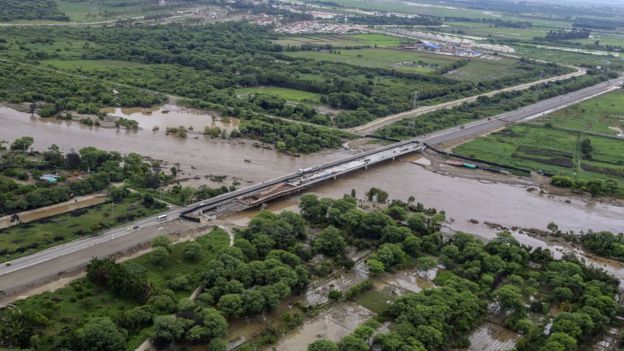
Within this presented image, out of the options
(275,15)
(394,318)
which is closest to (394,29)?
(275,15)

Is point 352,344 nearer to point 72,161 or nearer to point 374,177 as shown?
point 374,177

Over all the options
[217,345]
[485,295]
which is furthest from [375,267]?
[217,345]

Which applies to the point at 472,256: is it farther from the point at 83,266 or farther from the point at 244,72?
the point at 244,72

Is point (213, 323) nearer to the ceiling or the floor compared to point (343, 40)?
nearer to the floor

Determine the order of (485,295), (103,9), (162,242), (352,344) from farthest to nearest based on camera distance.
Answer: (103,9)
(162,242)
(485,295)
(352,344)

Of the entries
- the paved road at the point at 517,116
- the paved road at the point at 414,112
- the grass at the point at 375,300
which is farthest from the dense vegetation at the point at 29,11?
the grass at the point at 375,300

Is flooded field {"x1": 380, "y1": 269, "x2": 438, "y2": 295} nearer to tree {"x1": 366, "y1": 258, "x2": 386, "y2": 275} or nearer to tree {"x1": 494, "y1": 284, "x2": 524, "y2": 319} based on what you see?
tree {"x1": 366, "y1": 258, "x2": 386, "y2": 275}

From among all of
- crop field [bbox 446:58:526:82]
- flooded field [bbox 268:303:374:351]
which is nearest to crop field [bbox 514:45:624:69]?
crop field [bbox 446:58:526:82]
